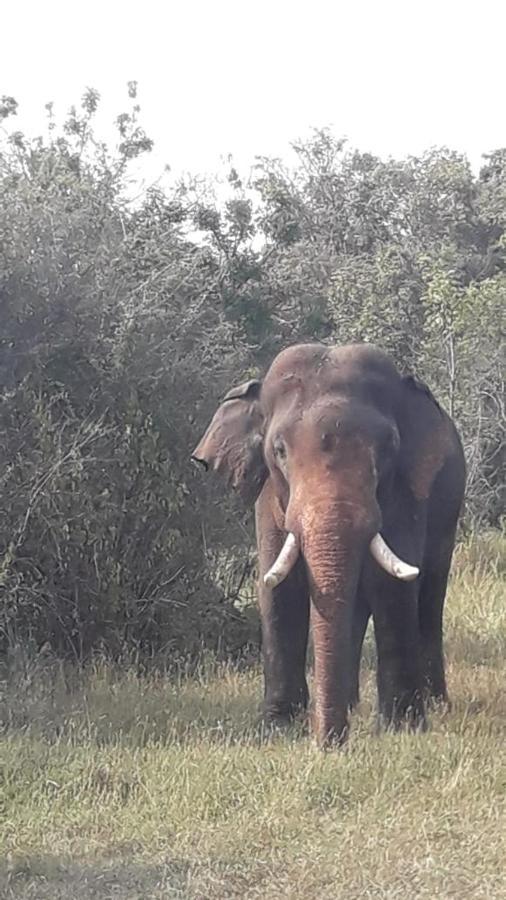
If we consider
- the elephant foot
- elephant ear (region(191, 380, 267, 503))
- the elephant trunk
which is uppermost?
elephant ear (region(191, 380, 267, 503))

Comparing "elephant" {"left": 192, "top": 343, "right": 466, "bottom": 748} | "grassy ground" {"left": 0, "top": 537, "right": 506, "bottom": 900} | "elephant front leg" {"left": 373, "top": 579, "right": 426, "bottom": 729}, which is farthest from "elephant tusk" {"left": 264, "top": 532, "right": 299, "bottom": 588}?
"grassy ground" {"left": 0, "top": 537, "right": 506, "bottom": 900}

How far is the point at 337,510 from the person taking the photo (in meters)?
7.50

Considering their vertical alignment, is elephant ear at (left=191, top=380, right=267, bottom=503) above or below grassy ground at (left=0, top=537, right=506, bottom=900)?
above

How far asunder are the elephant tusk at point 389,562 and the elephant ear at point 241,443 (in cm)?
124

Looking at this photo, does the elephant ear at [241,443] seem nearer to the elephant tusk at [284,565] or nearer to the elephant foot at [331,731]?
the elephant tusk at [284,565]

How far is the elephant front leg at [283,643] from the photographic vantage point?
845 cm

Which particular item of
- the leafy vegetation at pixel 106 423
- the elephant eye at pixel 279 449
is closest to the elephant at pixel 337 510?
the elephant eye at pixel 279 449

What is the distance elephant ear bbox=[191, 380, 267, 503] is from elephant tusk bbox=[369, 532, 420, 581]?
1.24 metres

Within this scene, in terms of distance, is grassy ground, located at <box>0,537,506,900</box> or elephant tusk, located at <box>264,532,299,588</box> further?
elephant tusk, located at <box>264,532,299,588</box>

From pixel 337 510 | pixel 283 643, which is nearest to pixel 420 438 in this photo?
pixel 337 510

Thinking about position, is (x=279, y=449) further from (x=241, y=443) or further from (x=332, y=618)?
(x=332, y=618)

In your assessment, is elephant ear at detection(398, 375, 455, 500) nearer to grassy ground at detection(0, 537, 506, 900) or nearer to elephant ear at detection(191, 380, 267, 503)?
elephant ear at detection(191, 380, 267, 503)

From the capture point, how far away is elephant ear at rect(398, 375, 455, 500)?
27.8 ft

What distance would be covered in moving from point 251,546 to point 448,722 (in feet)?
11.3
